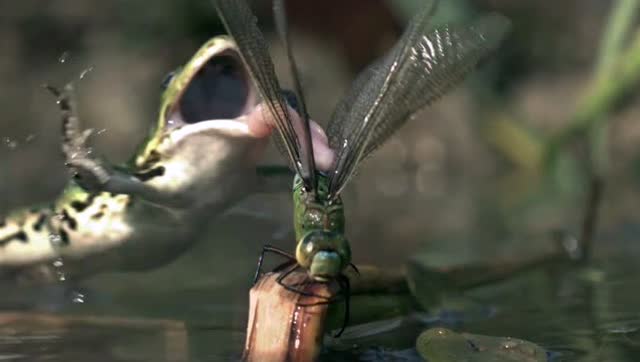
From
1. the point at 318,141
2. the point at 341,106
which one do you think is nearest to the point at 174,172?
the point at 341,106

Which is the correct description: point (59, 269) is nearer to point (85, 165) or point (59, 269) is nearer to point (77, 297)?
point (77, 297)

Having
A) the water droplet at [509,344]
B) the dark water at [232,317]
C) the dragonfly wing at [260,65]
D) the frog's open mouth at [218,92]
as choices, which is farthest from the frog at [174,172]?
the water droplet at [509,344]

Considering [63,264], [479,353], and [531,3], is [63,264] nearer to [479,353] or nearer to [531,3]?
[479,353]

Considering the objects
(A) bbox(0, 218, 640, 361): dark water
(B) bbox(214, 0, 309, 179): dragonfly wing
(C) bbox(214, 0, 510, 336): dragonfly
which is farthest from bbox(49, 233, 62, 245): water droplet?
(B) bbox(214, 0, 309, 179): dragonfly wing

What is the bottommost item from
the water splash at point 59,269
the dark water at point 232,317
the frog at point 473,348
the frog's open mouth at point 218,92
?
the dark water at point 232,317

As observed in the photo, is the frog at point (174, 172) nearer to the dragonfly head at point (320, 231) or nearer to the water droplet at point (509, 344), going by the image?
the dragonfly head at point (320, 231)

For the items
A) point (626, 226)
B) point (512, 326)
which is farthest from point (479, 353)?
point (626, 226)
